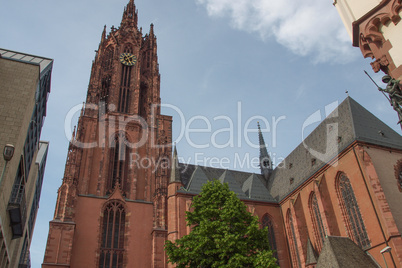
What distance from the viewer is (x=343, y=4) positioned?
27.7ft

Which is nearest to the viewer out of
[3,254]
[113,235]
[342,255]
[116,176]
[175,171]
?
[3,254]

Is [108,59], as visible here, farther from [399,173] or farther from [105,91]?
[399,173]

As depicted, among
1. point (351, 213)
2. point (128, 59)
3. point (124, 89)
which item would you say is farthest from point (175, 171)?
point (128, 59)

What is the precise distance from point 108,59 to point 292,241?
22681mm

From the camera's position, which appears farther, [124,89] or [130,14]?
[130,14]

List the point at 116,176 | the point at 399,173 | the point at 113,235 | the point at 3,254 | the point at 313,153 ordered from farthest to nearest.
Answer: the point at 116,176 → the point at 313,153 → the point at 113,235 → the point at 399,173 → the point at 3,254

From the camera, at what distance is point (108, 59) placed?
108 feet

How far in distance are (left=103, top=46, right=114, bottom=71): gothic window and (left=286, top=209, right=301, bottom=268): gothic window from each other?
2034 cm

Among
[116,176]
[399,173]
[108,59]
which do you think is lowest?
[399,173]

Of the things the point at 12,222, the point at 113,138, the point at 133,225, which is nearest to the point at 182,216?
the point at 133,225

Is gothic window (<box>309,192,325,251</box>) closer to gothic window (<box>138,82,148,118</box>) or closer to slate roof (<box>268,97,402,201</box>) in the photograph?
slate roof (<box>268,97,402,201</box>)

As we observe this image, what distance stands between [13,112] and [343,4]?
38.8 ft

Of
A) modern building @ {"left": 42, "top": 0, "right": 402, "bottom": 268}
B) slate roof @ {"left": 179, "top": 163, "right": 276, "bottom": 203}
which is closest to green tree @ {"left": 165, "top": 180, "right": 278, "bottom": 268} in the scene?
modern building @ {"left": 42, "top": 0, "right": 402, "bottom": 268}

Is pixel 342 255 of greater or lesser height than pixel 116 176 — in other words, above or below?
below
